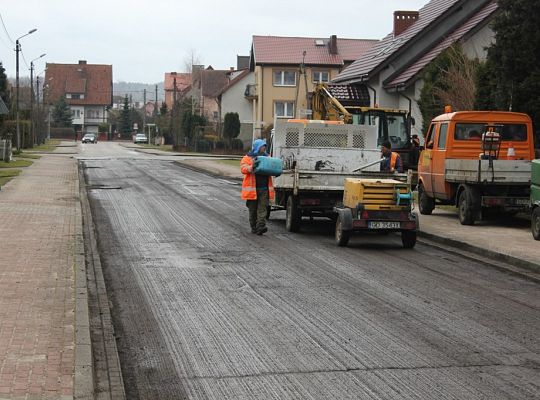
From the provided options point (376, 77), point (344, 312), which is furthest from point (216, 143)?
point (344, 312)

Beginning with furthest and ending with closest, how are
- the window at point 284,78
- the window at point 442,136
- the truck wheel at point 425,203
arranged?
the window at point 284,78
the truck wheel at point 425,203
the window at point 442,136

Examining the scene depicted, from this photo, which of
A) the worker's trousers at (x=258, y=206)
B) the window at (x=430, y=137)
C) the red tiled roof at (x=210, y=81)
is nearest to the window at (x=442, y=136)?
the window at (x=430, y=137)

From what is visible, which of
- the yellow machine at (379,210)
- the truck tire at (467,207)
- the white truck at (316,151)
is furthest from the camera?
the truck tire at (467,207)

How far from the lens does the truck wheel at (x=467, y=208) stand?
18469 millimetres

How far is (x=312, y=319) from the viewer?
900 cm

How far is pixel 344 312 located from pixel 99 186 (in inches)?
829

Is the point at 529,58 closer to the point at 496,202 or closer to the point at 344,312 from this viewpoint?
the point at 496,202

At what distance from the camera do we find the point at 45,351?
6988mm

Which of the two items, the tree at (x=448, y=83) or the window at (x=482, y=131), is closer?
the window at (x=482, y=131)

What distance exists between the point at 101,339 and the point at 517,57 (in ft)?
48.2

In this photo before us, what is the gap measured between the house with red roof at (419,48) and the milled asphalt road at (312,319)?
21.0 metres

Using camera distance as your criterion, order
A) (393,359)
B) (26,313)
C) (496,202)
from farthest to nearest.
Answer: (496,202), (26,313), (393,359)

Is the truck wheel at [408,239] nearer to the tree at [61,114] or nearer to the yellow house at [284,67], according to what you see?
the yellow house at [284,67]

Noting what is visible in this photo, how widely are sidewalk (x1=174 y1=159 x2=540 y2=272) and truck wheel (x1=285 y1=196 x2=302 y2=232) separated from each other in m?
2.48
